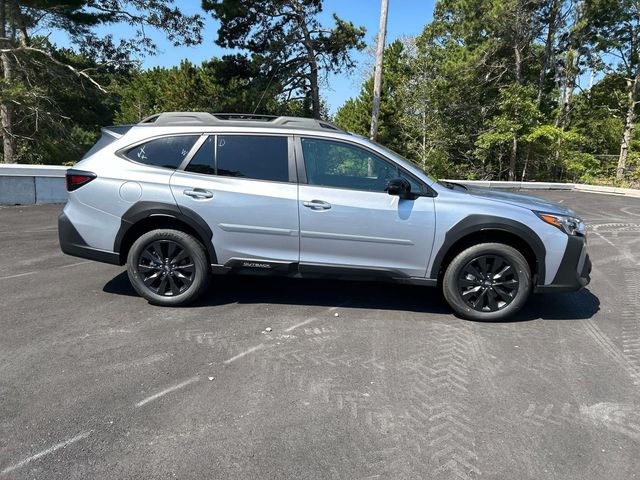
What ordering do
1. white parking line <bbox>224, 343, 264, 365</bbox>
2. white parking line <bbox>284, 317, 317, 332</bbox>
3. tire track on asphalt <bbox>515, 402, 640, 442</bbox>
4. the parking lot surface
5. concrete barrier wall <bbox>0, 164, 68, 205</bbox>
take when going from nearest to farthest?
the parking lot surface → tire track on asphalt <bbox>515, 402, 640, 442</bbox> → white parking line <bbox>224, 343, 264, 365</bbox> → white parking line <bbox>284, 317, 317, 332</bbox> → concrete barrier wall <bbox>0, 164, 68, 205</bbox>

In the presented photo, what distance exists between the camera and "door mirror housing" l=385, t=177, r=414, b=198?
4.17 meters

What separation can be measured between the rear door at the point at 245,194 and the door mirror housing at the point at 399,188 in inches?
34.3

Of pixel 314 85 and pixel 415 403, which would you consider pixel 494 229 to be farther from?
pixel 314 85

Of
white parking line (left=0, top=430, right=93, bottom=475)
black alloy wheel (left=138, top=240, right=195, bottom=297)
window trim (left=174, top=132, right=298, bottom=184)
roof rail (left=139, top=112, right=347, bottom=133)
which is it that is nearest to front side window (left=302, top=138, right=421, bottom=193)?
window trim (left=174, top=132, right=298, bottom=184)

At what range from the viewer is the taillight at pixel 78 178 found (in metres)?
4.42

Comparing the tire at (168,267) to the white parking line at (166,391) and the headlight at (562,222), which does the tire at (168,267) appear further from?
the headlight at (562,222)

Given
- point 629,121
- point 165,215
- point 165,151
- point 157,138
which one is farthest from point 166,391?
point 629,121

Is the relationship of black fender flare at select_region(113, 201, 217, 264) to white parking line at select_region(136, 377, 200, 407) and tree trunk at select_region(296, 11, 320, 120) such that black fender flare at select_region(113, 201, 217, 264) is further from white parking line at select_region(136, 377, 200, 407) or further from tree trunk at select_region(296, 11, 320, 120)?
tree trunk at select_region(296, 11, 320, 120)

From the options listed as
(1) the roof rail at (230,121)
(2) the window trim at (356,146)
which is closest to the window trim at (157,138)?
(1) the roof rail at (230,121)

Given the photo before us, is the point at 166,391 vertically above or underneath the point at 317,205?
underneath

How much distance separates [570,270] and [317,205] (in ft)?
8.03

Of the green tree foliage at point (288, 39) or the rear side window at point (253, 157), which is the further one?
the green tree foliage at point (288, 39)

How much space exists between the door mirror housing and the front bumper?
154cm

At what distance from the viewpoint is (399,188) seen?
4.18 m
